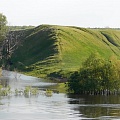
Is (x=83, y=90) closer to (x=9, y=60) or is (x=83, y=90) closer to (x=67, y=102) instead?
(x=67, y=102)

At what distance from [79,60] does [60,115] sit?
337ft

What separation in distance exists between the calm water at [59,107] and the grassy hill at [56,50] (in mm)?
59713

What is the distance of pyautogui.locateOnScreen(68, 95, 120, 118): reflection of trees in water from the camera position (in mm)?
64312

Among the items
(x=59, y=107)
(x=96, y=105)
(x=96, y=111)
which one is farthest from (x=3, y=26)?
(x=96, y=111)

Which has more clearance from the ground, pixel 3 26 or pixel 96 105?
pixel 3 26

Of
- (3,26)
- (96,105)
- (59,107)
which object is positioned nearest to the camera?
(59,107)

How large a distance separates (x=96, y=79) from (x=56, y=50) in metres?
78.1

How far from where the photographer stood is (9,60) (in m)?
174

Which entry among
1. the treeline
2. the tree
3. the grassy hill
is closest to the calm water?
the treeline

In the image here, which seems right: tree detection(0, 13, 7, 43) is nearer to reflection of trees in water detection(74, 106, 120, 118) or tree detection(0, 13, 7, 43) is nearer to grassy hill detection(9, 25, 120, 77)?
grassy hill detection(9, 25, 120, 77)

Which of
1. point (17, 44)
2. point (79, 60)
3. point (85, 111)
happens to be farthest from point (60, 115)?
point (17, 44)

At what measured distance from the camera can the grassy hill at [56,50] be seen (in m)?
154

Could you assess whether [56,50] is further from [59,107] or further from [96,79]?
[59,107]

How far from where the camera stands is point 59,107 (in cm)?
6881
